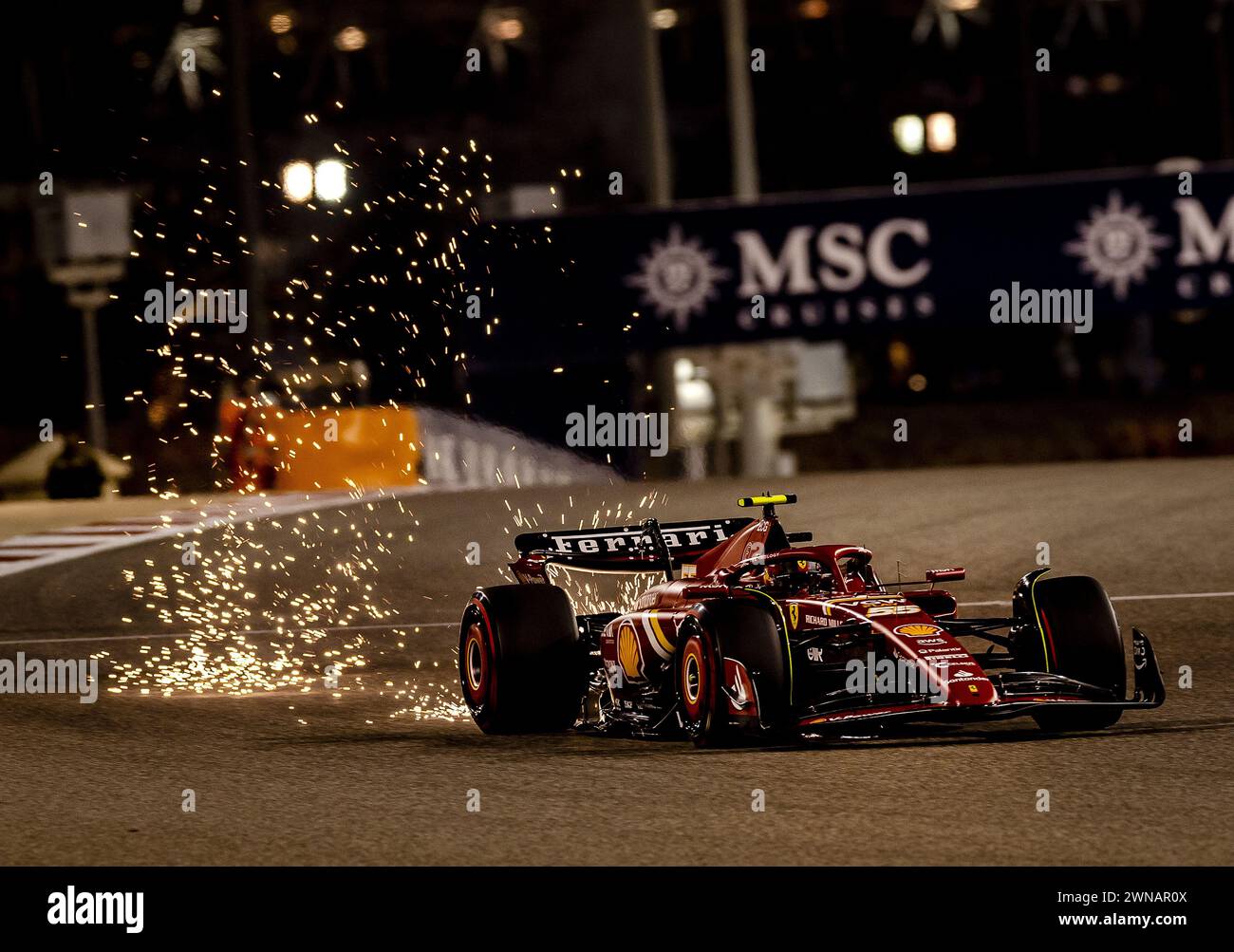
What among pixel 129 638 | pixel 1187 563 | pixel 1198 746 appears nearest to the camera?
pixel 1198 746

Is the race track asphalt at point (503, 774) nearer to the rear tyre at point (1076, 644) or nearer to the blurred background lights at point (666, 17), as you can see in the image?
the rear tyre at point (1076, 644)

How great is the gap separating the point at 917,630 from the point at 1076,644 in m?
0.80

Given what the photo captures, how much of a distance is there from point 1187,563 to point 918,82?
23.9m

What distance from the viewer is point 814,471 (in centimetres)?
2464

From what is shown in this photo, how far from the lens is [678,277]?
2283 centimetres

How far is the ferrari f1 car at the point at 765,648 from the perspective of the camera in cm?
759

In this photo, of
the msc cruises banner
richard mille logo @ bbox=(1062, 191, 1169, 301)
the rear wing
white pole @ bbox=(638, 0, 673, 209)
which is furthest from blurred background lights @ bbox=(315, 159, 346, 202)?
the rear wing

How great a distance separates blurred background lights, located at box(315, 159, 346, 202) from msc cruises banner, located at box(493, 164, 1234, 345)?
2.56 metres

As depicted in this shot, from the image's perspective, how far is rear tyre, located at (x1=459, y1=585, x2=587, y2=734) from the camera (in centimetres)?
847

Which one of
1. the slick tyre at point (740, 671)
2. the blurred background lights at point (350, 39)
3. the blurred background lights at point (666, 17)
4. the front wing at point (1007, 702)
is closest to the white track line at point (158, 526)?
the slick tyre at point (740, 671)

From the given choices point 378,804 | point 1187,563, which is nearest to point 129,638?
point 378,804

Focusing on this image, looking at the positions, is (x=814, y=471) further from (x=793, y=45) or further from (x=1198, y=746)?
(x=1198, y=746)

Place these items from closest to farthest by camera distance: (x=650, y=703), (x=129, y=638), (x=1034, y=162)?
(x=650, y=703) → (x=129, y=638) → (x=1034, y=162)

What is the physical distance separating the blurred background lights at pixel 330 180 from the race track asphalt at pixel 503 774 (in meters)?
7.55
